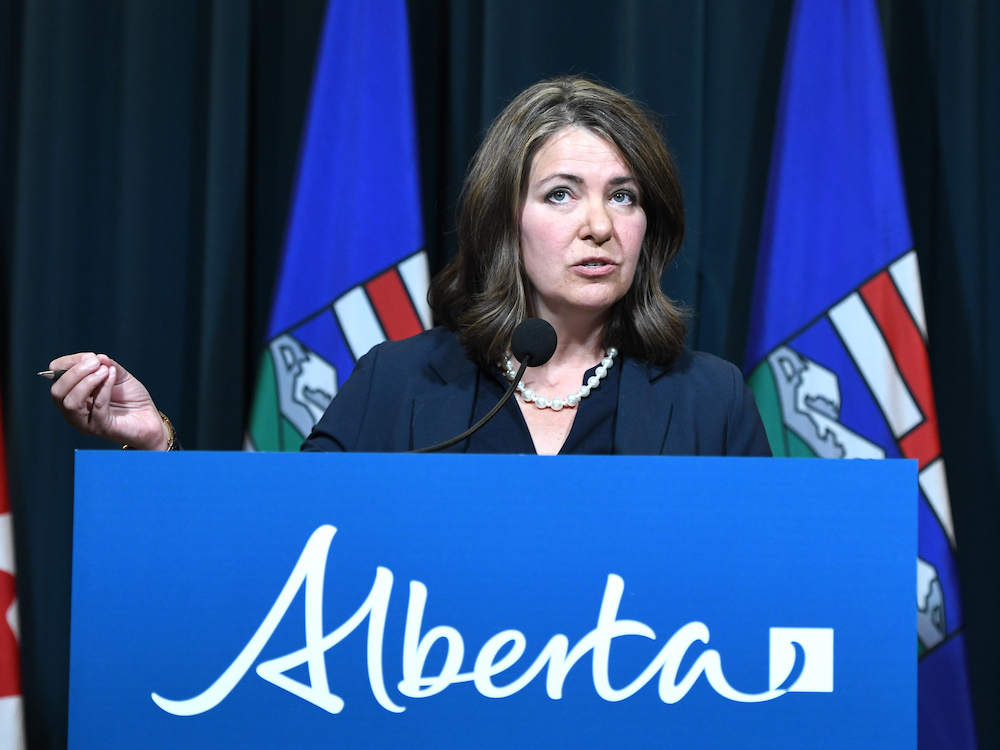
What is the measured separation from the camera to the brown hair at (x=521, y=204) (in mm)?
1433

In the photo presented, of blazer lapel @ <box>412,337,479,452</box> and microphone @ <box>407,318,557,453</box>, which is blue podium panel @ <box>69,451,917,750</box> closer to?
microphone @ <box>407,318,557,453</box>

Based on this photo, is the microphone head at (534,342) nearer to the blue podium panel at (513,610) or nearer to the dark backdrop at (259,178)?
the blue podium panel at (513,610)

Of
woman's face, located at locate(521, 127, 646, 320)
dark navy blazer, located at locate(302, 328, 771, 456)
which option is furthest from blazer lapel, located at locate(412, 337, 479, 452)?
woman's face, located at locate(521, 127, 646, 320)

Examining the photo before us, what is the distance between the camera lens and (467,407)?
1.37 metres

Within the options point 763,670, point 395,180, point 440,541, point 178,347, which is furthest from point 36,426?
point 763,670

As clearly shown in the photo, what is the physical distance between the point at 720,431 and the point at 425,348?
0.49 meters

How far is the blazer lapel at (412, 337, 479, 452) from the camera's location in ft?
4.36

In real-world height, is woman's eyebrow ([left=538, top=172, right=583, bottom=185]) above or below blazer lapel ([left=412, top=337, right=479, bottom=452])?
above

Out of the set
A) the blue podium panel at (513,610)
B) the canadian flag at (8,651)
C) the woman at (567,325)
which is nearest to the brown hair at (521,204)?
the woman at (567,325)

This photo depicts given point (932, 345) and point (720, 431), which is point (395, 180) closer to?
point (720, 431)

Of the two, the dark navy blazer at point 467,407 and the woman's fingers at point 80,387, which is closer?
the woman's fingers at point 80,387

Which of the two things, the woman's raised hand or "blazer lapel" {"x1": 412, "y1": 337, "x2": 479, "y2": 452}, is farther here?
"blazer lapel" {"x1": 412, "y1": 337, "x2": 479, "y2": 452}

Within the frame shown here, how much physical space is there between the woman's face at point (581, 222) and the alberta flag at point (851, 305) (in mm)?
710

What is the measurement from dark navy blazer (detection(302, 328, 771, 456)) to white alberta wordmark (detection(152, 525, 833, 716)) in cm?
57
